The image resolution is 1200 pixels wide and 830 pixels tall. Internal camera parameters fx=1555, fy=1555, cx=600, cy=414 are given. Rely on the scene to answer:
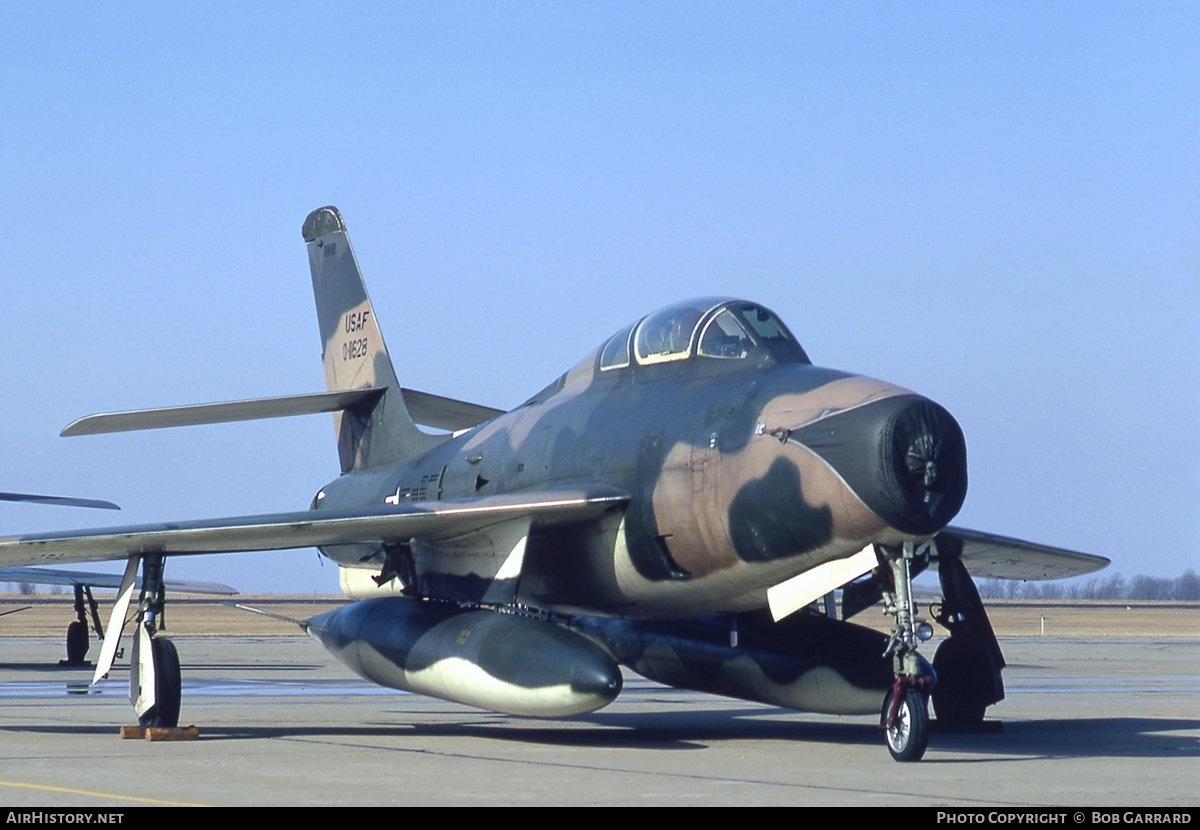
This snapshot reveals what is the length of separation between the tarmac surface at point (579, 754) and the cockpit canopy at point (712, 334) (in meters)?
3.26

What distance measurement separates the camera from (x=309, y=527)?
13.7 metres

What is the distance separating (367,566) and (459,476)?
2.63m

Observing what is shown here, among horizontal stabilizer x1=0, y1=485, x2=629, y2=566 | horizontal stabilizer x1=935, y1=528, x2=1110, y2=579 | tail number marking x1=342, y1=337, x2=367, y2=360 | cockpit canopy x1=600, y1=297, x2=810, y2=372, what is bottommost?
horizontal stabilizer x1=935, y1=528, x2=1110, y2=579

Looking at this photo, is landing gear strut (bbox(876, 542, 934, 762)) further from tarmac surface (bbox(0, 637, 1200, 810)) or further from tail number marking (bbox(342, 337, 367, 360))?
tail number marking (bbox(342, 337, 367, 360))

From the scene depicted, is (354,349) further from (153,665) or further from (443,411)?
(153,665)

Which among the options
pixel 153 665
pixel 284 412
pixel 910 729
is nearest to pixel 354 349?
pixel 284 412

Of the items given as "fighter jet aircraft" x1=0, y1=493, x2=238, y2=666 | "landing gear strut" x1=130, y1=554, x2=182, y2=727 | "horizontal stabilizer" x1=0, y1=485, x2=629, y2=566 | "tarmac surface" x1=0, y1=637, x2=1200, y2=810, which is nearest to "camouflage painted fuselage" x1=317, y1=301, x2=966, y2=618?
"horizontal stabilizer" x1=0, y1=485, x2=629, y2=566

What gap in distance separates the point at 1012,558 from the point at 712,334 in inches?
201

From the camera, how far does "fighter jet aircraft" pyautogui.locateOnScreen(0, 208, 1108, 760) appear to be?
11203 millimetres

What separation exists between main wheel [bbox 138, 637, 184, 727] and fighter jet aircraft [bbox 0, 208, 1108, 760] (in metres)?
0.02

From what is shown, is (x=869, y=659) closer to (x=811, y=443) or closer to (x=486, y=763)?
(x=811, y=443)

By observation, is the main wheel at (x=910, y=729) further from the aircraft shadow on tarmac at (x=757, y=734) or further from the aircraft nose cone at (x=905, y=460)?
the aircraft nose cone at (x=905, y=460)

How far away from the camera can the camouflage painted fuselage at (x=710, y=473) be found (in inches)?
433

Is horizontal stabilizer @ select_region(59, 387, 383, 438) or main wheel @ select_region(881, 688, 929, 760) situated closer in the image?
main wheel @ select_region(881, 688, 929, 760)
